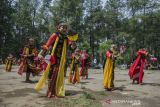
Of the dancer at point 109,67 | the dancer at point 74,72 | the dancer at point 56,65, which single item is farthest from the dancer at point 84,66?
the dancer at point 56,65

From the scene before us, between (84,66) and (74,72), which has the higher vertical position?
(84,66)

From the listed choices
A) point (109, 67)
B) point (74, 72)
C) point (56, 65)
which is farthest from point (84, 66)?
point (56, 65)

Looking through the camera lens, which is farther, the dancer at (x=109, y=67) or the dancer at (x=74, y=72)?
Result: the dancer at (x=74, y=72)

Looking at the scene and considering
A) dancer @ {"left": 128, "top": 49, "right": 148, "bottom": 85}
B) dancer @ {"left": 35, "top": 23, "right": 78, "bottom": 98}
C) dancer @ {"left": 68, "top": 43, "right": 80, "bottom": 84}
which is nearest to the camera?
dancer @ {"left": 35, "top": 23, "right": 78, "bottom": 98}

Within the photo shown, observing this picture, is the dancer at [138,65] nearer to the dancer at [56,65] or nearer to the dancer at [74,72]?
the dancer at [74,72]

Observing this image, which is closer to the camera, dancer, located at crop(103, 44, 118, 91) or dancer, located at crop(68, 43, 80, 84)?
dancer, located at crop(103, 44, 118, 91)

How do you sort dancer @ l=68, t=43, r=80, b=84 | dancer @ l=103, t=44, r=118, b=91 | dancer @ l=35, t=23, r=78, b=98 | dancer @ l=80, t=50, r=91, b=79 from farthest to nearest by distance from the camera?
dancer @ l=80, t=50, r=91, b=79 → dancer @ l=68, t=43, r=80, b=84 → dancer @ l=103, t=44, r=118, b=91 → dancer @ l=35, t=23, r=78, b=98

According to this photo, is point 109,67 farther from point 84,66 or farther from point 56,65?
point 84,66

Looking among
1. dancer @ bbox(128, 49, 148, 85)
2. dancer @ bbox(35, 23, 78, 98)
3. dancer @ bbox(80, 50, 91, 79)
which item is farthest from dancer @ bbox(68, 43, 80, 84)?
dancer @ bbox(35, 23, 78, 98)

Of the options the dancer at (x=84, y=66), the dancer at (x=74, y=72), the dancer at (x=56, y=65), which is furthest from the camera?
the dancer at (x=84, y=66)

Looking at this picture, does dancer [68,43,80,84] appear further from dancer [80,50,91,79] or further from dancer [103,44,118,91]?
dancer [80,50,91,79]

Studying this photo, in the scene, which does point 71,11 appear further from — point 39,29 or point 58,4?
point 39,29

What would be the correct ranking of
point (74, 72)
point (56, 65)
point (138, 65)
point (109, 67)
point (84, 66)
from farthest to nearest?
point (84, 66) < point (138, 65) < point (74, 72) < point (109, 67) < point (56, 65)

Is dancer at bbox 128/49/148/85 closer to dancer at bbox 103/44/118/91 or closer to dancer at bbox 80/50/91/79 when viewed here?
dancer at bbox 103/44/118/91
